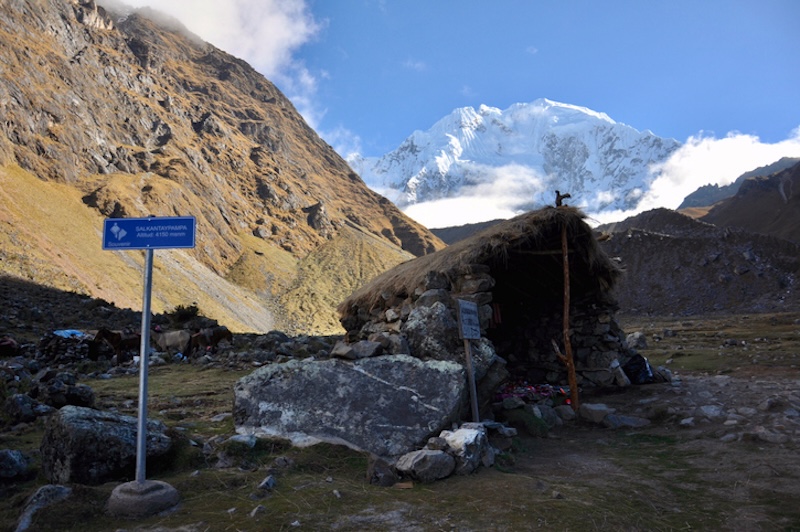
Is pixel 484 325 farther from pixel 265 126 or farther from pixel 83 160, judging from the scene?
pixel 265 126

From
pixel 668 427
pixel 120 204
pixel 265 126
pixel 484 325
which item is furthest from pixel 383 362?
pixel 265 126

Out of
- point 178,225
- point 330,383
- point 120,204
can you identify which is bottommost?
point 330,383

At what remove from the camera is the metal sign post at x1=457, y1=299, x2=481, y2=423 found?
6.95 meters

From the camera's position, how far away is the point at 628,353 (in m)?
11.8

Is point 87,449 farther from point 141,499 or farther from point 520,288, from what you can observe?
point 520,288

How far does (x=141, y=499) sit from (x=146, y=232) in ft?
7.43

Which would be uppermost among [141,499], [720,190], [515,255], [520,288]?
[720,190]

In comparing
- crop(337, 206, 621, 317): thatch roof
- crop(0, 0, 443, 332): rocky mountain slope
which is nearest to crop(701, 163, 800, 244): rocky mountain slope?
crop(0, 0, 443, 332): rocky mountain slope

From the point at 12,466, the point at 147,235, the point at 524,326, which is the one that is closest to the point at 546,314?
the point at 524,326

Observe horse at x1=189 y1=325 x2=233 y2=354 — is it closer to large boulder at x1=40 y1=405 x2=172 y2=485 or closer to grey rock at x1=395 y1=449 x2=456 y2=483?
large boulder at x1=40 y1=405 x2=172 y2=485

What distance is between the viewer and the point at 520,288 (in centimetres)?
1266

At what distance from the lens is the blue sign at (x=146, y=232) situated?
441cm

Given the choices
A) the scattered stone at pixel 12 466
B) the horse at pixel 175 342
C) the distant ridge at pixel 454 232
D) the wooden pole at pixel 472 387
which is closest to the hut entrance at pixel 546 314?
the wooden pole at pixel 472 387

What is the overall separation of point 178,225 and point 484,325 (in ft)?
17.9
